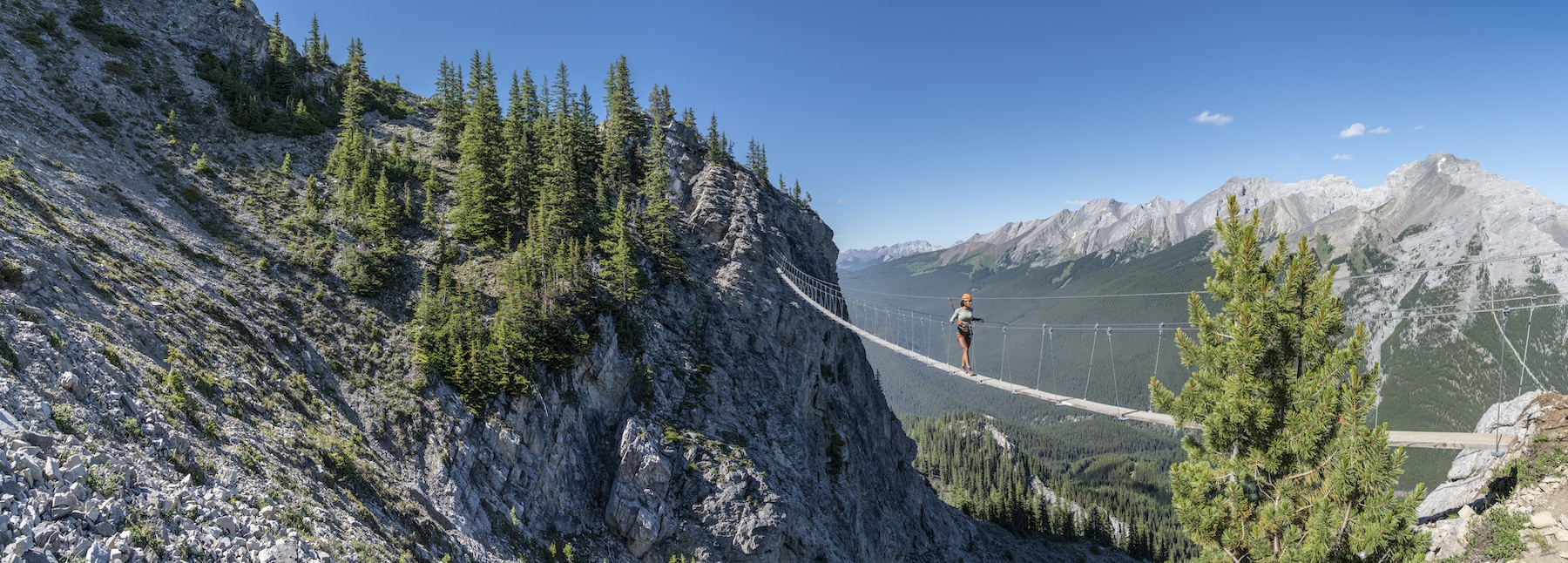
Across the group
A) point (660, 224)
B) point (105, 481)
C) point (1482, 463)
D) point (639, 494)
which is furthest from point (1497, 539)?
point (660, 224)

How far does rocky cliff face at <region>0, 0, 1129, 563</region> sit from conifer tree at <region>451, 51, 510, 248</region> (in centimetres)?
313

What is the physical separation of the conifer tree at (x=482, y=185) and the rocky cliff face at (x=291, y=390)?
3127mm

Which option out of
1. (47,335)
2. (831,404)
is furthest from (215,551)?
(831,404)

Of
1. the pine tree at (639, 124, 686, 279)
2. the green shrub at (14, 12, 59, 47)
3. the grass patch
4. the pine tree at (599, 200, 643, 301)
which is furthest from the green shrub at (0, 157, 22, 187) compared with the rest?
the grass patch

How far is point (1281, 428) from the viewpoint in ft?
32.0

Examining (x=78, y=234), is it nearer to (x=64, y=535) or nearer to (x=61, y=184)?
(x=61, y=184)

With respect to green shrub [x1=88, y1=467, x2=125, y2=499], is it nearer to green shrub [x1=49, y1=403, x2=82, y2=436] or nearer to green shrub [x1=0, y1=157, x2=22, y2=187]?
green shrub [x1=49, y1=403, x2=82, y2=436]

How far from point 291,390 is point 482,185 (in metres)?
17.6

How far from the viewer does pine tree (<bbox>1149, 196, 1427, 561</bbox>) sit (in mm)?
8367

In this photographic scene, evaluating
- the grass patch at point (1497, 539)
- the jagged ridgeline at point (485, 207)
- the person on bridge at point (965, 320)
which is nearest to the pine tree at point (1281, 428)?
the grass patch at point (1497, 539)

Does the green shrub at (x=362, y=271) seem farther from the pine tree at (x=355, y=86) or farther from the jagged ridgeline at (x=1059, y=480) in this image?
the jagged ridgeline at (x=1059, y=480)

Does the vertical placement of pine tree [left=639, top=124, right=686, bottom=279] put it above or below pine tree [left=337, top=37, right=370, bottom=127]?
below

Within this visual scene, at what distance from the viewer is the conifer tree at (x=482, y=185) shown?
3272 cm

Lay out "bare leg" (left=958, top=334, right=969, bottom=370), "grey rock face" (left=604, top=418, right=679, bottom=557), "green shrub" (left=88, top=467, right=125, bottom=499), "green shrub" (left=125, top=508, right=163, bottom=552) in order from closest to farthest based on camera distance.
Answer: "green shrub" (left=125, top=508, right=163, bottom=552) → "green shrub" (left=88, top=467, right=125, bottom=499) → "bare leg" (left=958, top=334, right=969, bottom=370) → "grey rock face" (left=604, top=418, right=679, bottom=557)
